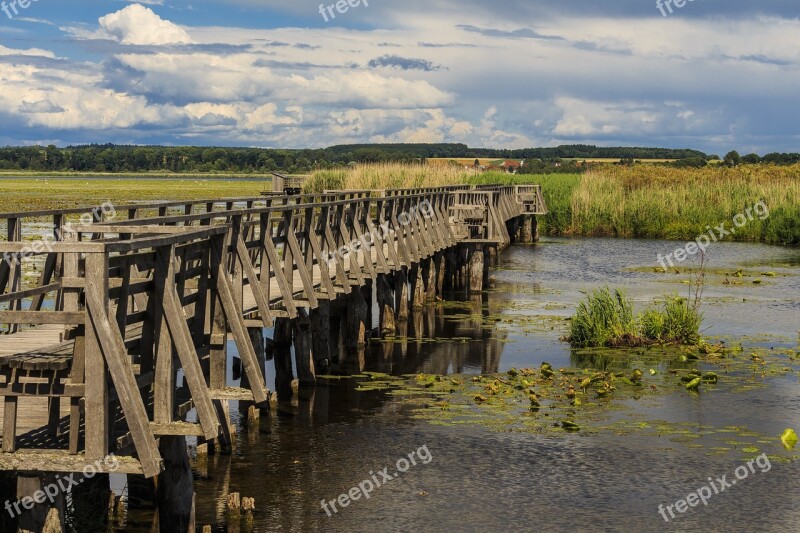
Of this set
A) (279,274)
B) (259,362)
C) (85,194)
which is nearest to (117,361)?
(279,274)

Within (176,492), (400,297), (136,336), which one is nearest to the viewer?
(176,492)

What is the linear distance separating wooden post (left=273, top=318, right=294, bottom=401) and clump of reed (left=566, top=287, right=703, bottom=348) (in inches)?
220

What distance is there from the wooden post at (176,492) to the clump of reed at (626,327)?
1201 cm

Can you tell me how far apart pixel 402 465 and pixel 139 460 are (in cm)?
498

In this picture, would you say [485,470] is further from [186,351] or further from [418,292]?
[418,292]

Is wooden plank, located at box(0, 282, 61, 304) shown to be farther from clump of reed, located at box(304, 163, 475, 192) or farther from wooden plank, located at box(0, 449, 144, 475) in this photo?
clump of reed, located at box(304, 163, 475, 192)

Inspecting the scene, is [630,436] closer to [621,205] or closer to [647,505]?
[647,505]

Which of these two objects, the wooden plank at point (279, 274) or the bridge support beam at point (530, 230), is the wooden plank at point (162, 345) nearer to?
the wooden plank at point (279, 274)

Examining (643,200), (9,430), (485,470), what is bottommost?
(485,470)

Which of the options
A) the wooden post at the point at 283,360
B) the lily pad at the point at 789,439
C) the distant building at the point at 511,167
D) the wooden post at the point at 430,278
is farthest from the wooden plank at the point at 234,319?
the distant building at the point at 511,167

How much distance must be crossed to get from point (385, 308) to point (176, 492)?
1355cm

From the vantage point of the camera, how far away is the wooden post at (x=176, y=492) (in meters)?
9.88

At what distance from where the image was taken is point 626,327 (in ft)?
68.7

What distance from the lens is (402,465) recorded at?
12.9 m
